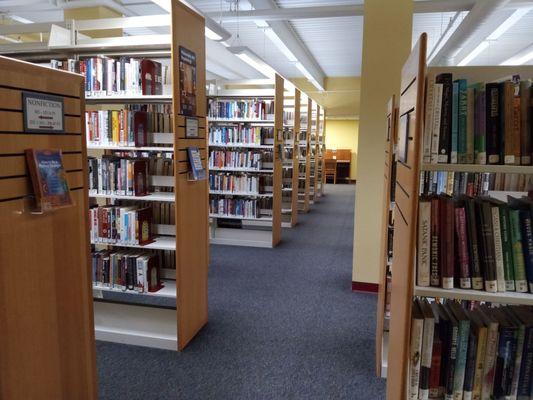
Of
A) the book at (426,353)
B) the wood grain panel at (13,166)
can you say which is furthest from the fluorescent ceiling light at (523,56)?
the wood grain panel at (13,166)

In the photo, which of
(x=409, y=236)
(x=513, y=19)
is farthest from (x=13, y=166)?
(x=513, y=19)

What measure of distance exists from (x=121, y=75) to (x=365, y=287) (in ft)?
10.00

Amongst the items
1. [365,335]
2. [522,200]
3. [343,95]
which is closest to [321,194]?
[343,95]

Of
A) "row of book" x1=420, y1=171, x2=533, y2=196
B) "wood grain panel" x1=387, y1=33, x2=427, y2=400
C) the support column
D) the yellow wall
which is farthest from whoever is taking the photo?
the yellow wall

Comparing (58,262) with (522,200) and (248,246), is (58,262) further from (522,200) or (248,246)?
(248,246)

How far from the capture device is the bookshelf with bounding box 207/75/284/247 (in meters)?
6.04

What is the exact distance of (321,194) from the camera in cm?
1164

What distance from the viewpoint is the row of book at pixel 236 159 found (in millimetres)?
6062

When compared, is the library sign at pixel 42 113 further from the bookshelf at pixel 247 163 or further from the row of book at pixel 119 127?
the bookshelf at pixel 247 163

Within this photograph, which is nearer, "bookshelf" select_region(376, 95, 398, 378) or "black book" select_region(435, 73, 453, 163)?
"black book" select_region(435, 73, 453, 163)

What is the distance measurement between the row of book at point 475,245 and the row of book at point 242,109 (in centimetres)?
476

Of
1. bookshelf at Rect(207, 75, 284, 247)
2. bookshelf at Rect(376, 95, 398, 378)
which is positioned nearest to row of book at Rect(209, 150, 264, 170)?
bookshelf at Rect(207, 75, 284, 247)

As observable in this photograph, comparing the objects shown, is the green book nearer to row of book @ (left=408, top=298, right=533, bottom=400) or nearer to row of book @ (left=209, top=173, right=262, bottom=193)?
row of book @ (left=408, top=298, right=533, bottom=400)

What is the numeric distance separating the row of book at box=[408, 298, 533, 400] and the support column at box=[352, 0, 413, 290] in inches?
102
